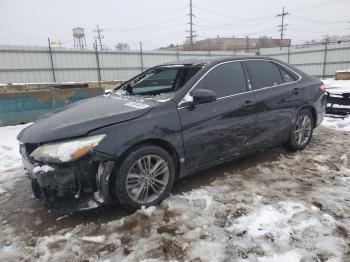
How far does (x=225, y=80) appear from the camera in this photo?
366 cm

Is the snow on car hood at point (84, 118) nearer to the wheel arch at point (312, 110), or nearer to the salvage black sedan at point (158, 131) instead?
the salvage black sedan at point (158, 131)

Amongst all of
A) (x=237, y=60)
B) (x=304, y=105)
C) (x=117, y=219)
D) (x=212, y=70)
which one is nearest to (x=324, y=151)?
(x=304, y=105)

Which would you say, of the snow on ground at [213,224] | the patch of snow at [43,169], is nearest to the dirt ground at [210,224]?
the snow on ground at [213,224]

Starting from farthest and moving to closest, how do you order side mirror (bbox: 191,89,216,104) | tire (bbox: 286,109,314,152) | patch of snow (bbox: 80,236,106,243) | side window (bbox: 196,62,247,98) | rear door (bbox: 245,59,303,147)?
tire (bbox: 286,109,314,152) < rear door (bbox: 245,59,303,147) < side window (bbox: 196,62,247,98) < side mirror (bbox: 191,89,216,104) < patch of snow (bbox: 80,236,106,243)

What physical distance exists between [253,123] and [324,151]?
1.70m

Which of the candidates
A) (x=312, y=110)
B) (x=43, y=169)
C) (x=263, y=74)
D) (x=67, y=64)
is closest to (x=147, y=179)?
(x=43, y=169)

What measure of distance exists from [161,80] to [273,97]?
161 cm

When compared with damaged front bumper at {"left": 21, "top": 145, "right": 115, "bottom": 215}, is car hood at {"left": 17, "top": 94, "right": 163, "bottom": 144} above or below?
above

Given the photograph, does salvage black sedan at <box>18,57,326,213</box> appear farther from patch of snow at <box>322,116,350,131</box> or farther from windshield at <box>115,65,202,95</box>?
patch of snow at <box>322,116,350,131</box>

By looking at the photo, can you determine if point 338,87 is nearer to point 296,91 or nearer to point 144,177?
point 296,91

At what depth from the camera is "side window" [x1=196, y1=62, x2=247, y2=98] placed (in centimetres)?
349

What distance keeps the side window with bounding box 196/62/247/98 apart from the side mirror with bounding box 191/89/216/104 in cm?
18

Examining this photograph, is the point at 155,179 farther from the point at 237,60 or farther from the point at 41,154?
the point at 237,60

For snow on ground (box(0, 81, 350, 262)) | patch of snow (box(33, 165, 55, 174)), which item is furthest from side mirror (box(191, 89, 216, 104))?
patch of snow (box(33, 165, 55, 174))
